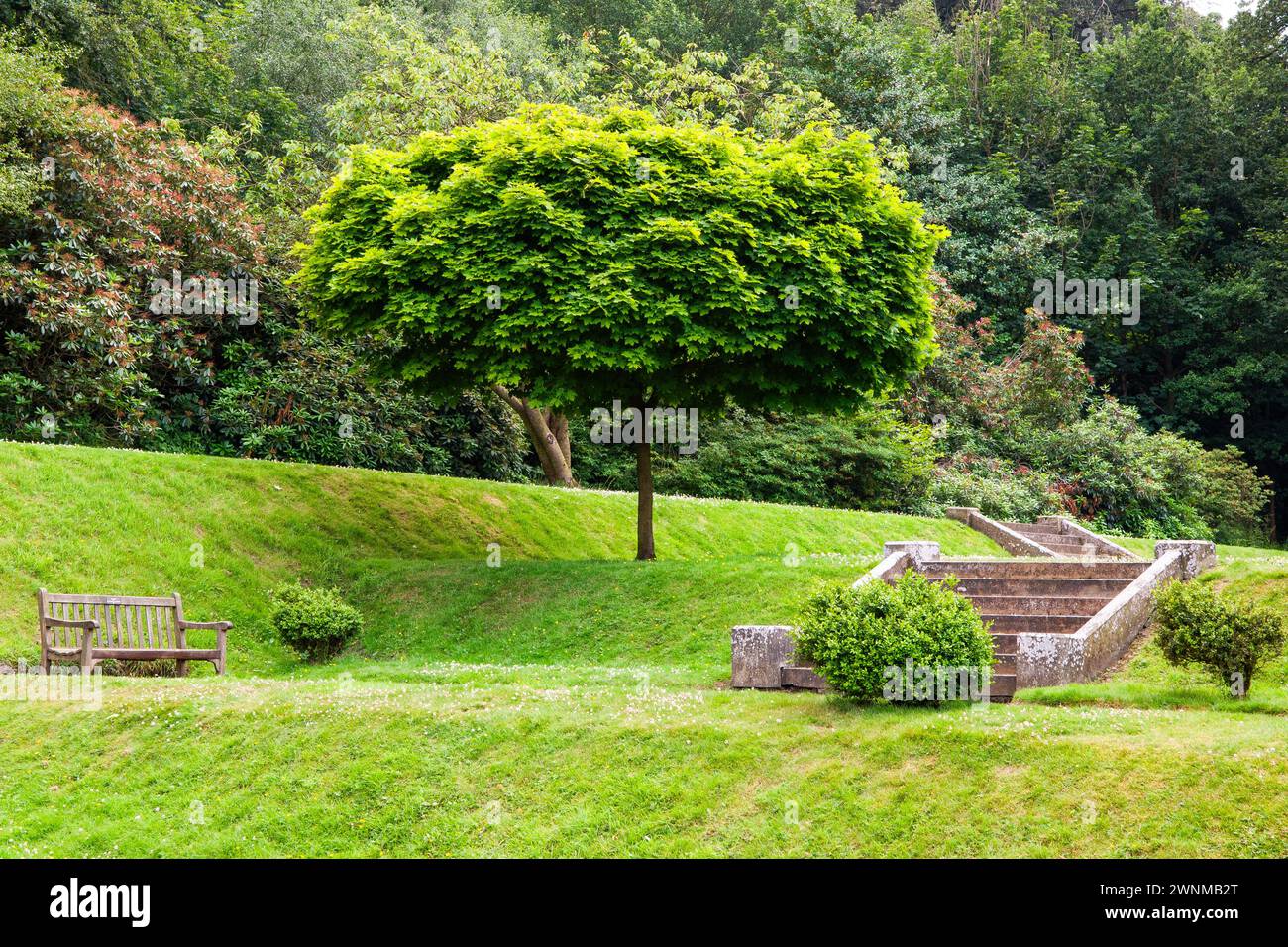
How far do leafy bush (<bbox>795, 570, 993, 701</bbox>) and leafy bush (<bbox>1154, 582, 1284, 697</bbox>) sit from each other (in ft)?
7.26

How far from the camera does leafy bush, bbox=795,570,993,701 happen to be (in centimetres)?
1187

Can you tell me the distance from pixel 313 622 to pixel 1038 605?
10.7 meters

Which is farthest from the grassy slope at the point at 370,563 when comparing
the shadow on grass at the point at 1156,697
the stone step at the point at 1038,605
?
the shadow on grass at the point at 1156,697

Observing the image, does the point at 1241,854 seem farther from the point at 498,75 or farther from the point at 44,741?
the point at 498,75

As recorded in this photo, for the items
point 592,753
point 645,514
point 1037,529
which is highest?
point 645,514

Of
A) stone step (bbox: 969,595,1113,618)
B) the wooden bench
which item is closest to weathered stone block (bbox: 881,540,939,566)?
stone step (bbox: 969,595,1113,618)

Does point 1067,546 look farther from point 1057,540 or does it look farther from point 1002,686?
point 1002,686

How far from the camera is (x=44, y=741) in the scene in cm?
1234

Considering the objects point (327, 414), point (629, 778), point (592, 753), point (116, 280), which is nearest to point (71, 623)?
point (592, 753)

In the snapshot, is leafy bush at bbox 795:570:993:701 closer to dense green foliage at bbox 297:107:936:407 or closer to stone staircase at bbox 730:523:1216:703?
stone staircase at bbox 730:523:1216:703

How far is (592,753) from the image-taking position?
37.4 feet

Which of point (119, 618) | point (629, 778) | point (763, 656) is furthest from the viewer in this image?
point (119, 618)

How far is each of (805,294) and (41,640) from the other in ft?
42.4
